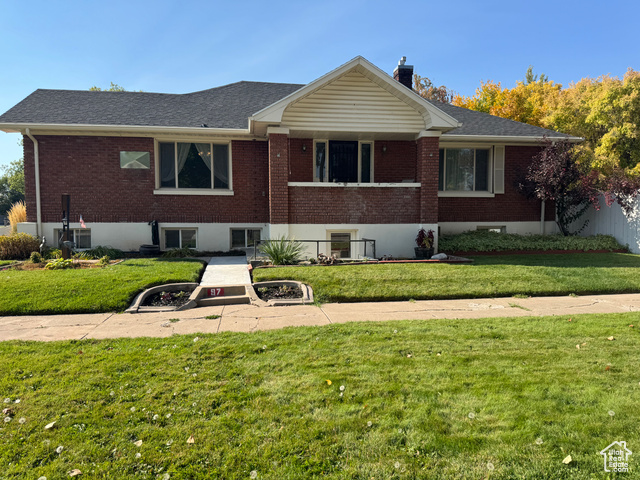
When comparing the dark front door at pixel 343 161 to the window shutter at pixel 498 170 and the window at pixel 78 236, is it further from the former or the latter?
the window at pixel 78 236

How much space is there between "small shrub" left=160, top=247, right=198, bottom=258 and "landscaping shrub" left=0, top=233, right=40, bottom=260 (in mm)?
3697

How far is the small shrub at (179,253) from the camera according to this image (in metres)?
11.6

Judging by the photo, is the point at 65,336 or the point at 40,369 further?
the point at 65,336

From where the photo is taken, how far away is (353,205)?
37.2 feet

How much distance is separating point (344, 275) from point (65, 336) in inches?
199

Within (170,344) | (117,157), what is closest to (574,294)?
(170,344)

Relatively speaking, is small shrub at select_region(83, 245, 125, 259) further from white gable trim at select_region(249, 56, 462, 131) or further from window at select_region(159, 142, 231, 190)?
white gable trim at select_region(249, 56, 462, 131)

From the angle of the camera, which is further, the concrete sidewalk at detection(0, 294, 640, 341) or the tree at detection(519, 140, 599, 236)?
the tree at detection(519, 140, 599, 236)

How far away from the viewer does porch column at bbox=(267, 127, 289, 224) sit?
35.2 feet

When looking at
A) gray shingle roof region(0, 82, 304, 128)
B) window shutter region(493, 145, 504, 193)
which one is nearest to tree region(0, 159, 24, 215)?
gray shingle roof region(0, 82, 304, 128)

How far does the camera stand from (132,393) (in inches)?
138

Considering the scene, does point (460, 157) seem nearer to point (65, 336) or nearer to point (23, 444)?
point (65, 336)

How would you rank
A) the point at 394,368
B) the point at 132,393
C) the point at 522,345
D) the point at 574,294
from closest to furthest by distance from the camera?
1. the point at 132,393
2. the point at 394,368
3. the point at 522,345
4. the point at 574,294

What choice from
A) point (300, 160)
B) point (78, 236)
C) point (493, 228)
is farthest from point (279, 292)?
point (493, 228)
